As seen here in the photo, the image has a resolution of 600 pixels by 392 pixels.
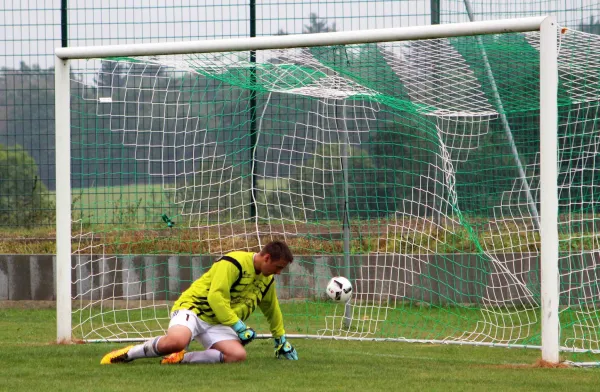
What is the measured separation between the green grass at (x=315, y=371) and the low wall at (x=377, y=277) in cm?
201

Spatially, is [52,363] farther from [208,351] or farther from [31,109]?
[31,109]

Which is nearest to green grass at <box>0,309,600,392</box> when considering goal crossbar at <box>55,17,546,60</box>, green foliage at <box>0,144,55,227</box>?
goal crossbar at <box>55,17,546,60</box>

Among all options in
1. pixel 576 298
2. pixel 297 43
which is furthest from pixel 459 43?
pixel 576 298

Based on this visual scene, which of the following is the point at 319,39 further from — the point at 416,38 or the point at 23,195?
the point at 23,195

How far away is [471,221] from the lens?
1052 centimetres

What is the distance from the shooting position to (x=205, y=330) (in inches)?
284

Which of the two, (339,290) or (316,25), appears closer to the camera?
(339,290)

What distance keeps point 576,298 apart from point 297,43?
4531 mm

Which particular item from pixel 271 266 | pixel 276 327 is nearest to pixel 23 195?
pixel 276 327

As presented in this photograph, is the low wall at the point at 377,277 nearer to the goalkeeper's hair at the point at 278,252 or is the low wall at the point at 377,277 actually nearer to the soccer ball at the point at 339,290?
the soccer ball at the point at 339,290

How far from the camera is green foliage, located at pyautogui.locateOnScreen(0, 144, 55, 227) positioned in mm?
11930

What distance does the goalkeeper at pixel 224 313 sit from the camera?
6.98 meters

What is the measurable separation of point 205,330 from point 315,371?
0.99 m

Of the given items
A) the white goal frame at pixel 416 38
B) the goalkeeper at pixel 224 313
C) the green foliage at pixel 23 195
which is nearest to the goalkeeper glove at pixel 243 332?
the goalkeeper at pixel 224 313
